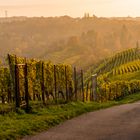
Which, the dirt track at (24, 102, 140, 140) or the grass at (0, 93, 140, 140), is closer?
the dirt track at (24, 102, 140, 140)

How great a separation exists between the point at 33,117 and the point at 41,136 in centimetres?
450

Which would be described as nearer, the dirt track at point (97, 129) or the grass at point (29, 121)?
the dirt track at point (97, 129)

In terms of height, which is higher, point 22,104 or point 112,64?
point 22,104

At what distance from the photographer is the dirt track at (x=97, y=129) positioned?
15648 mm

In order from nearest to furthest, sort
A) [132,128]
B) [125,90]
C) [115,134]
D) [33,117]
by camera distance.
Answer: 1. [115,134]
2. [132,128]
3. [33,117]
4. [125,90]

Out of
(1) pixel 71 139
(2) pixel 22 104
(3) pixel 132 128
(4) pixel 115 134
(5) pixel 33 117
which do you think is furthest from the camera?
(2) pixel 22 104

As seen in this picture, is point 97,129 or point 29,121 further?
point 29,121

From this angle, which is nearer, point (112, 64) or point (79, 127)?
point (79, 127)

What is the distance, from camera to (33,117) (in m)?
20.4

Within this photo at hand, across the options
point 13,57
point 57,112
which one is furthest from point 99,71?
point 57,112

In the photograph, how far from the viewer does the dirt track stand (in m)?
15.6

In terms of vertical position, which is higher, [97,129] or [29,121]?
[29,121]

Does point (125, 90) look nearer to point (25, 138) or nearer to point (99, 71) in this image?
point (25, 138)

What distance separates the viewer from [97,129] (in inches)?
697
